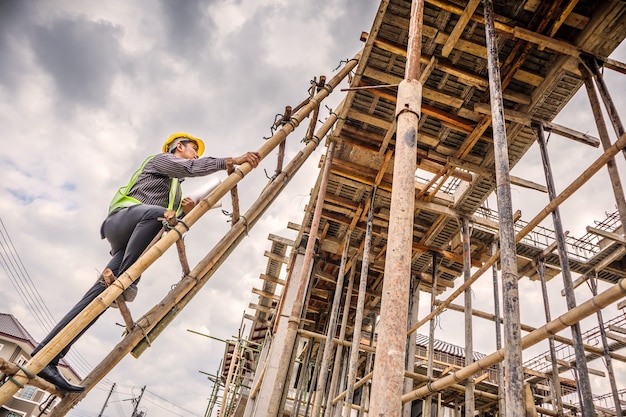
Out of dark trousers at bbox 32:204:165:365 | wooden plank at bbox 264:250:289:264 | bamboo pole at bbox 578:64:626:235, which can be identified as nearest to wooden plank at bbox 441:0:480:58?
bamboo pole at bbox 578:64:626:235

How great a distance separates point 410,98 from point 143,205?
103 inches

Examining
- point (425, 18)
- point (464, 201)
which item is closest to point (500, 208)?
point (425, 18)

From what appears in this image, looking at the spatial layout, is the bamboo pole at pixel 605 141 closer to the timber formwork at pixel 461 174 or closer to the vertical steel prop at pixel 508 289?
the timber formwork at pixel 461 174

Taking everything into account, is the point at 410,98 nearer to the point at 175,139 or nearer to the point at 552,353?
the point at 175,139

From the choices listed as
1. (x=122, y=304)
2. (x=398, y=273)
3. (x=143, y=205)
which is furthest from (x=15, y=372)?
(x=398, y=273)

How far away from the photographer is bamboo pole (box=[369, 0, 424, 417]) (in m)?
2.37

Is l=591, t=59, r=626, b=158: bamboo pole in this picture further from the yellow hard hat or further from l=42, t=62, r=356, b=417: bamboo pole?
the yellow hard hat

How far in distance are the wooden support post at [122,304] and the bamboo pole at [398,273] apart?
2.20 metres

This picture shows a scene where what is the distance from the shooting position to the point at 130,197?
12.6 feet

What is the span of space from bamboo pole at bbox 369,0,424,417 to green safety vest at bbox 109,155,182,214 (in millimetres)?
2285

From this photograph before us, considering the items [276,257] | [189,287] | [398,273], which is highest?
[276,257]

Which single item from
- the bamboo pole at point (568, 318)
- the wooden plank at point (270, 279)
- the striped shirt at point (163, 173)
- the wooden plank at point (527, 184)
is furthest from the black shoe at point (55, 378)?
the wooden plank at point (270, 279)

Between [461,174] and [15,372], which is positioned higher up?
[461,174]

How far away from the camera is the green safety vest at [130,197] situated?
377cm
